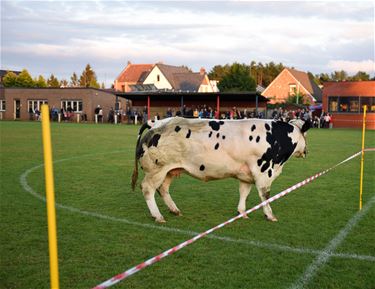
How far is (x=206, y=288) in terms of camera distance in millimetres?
4754

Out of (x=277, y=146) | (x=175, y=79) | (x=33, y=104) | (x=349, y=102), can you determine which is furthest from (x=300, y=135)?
(x=175, y=79)

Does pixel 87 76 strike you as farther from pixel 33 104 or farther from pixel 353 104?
pixel 353 104

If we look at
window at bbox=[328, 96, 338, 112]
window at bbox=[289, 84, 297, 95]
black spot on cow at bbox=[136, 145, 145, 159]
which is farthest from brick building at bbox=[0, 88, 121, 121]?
black spot on cow at bbox=[136, 145, 145, 159]

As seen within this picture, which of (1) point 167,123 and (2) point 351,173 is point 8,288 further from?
(2) point 351,173

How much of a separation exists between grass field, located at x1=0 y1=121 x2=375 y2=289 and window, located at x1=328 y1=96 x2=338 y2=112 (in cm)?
3555

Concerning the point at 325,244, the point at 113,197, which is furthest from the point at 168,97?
the point at 325,244

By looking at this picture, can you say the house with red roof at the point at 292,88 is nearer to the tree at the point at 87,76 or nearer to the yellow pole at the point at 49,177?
the tree at the point at 87,76

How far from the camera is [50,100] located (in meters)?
55.4

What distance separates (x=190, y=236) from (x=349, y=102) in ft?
136

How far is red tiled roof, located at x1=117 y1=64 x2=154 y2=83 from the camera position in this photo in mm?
92500

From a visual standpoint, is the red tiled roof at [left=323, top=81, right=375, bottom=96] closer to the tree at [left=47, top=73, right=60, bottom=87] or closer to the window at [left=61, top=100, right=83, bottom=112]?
the window at [left=61, top=100, right=83, bottom=112]

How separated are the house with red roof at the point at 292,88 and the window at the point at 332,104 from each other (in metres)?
29.7

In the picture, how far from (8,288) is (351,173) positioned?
10765 mm

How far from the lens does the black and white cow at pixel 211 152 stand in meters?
7.27
